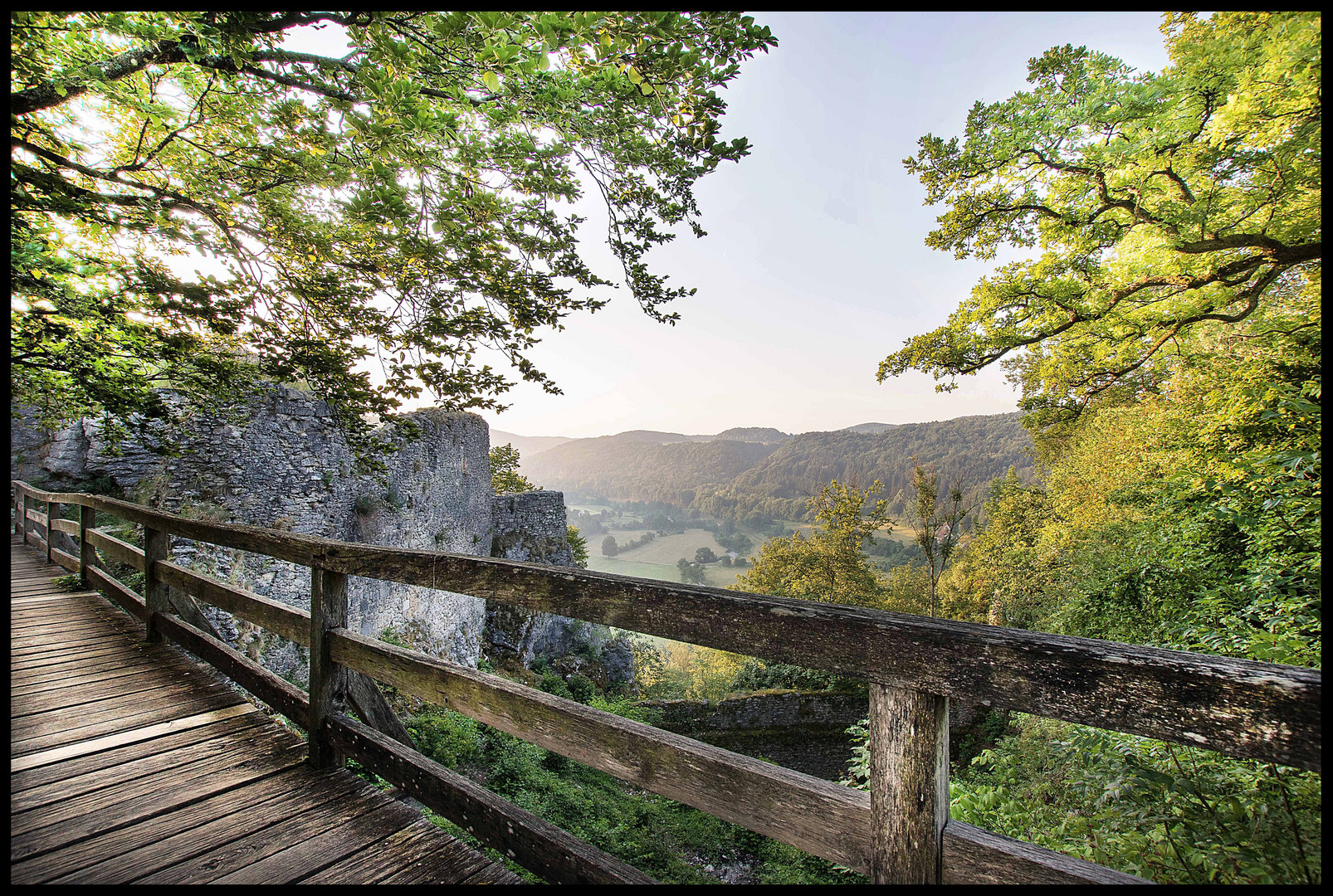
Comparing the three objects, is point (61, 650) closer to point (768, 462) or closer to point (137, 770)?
point (137, 770)

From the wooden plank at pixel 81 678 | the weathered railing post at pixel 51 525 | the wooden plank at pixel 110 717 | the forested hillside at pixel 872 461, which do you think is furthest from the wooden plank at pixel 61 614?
the forested hillside at pixel 872 461

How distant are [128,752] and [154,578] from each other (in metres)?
1.75

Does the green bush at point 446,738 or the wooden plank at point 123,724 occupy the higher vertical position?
the wooden plank at point 123,724

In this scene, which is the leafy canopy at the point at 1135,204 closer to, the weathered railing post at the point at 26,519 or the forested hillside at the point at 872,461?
the weathered railing post at the point at 26,519

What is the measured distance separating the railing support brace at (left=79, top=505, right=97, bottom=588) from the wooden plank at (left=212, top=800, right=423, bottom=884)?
5316mm

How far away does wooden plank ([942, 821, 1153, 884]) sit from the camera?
94 centimetres

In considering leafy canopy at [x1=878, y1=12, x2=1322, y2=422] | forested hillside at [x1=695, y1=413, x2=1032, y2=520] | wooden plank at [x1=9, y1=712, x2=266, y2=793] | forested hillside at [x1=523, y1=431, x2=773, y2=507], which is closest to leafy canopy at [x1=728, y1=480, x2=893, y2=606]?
forested hillside at [x1=695, y1=413, x2=1032, y2=520]

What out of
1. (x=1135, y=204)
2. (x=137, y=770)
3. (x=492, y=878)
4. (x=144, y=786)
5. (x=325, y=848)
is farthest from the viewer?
(x=1135, y=204)

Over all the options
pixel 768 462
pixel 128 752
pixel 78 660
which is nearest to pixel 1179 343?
pixel 128 752

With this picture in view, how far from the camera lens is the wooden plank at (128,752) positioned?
214 centimetres

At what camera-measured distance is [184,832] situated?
181 cm

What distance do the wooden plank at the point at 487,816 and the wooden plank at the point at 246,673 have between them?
0.31 m

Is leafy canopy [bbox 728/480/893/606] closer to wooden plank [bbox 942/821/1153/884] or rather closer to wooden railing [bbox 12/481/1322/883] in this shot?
wooden railing [bbox 12/481/1322/883]
